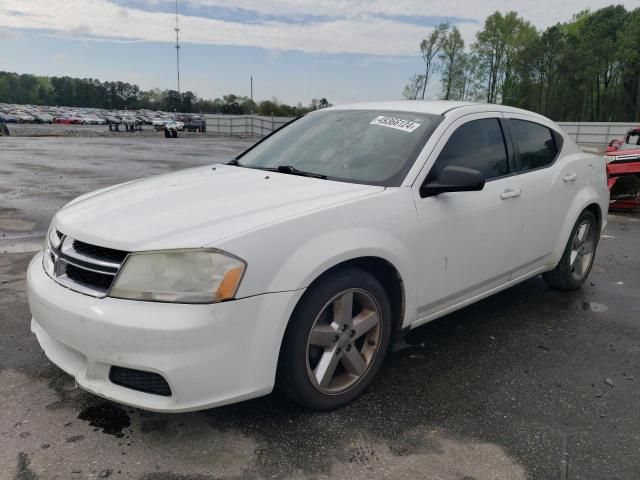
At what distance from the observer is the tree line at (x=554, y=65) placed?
59094 millimetres

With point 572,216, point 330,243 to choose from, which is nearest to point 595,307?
point 572,216

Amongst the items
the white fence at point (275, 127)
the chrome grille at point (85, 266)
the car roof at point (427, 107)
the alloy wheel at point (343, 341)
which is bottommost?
the alloy wheel at point (343, 341)

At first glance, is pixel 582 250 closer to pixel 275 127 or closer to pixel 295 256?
pixel 295 256

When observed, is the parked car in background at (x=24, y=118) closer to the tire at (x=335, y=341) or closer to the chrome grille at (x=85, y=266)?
the chrome grille at (x=85, y=266)

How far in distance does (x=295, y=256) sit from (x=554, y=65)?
7064cm

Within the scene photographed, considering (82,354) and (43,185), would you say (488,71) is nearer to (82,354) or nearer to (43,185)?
(43,185)

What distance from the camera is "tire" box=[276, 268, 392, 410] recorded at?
2461 millimetres

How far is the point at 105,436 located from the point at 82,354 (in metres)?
0.44

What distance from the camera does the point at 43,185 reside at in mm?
10648

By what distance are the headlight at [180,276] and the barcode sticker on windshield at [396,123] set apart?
5.43ft

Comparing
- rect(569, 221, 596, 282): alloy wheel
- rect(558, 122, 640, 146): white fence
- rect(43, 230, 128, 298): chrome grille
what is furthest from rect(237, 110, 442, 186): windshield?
rect(558, 122, 640, 146): white fence

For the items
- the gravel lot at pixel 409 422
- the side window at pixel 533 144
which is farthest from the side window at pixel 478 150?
the gravel lot at pixel 409 422

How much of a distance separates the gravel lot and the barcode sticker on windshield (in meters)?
1.47

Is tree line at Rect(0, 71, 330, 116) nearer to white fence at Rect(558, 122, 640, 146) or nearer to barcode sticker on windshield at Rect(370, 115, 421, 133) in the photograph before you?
white fence at Rect(558, 122, 640, 146)
